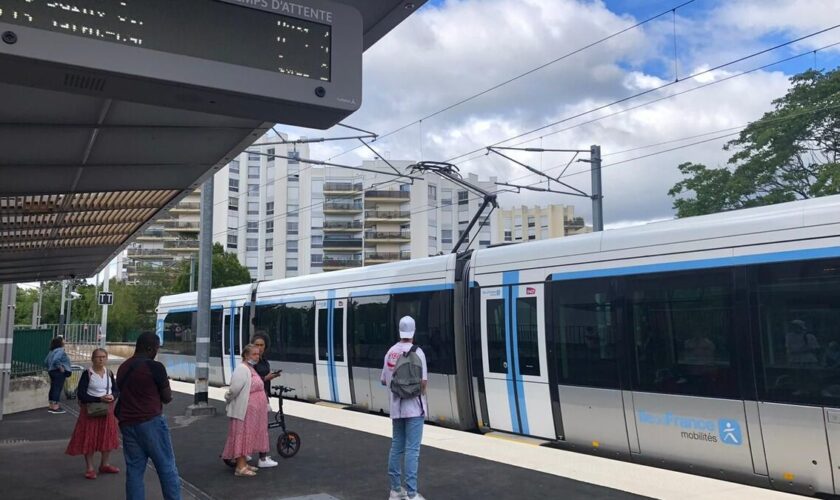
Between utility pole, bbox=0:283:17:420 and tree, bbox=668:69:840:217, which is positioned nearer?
utility pole, bbox=0:283:17:420

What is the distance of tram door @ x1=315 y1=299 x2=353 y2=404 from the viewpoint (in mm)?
14617

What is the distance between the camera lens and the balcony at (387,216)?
93.0 m

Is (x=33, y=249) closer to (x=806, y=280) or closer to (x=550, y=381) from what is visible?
(x=550, y=381)

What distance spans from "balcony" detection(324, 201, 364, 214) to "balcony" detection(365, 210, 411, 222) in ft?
5.45

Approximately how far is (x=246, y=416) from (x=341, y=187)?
82425mm

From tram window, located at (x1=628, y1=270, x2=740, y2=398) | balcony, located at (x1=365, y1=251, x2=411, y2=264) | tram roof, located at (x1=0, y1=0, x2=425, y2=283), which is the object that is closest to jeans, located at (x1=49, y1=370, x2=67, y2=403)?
tram roof, located at (x1=0, y1=0, x2=425, y2=283)

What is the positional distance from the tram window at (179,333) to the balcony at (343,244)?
2582 inches

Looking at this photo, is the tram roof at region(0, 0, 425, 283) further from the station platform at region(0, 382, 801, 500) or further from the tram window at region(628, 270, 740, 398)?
the tram window at region(628, 270, 740, 398)

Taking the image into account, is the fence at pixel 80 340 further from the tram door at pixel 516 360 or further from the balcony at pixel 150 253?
the balcony at pixel 150 253

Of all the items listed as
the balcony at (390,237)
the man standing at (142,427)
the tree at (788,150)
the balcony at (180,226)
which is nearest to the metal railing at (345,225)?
the balcony at (390,237)

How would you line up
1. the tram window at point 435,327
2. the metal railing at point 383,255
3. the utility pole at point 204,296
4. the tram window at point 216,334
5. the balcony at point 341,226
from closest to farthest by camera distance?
the tram window at point 435,327 < the utility pole at point 204,296 < the tram window at point 216,334 < the balcony at point 341,226 < the metal railing at point 383,255

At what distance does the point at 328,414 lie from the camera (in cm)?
1328

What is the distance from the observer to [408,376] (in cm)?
688

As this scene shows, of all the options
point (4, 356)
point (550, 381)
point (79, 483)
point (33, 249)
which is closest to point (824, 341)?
point (550, 381)
